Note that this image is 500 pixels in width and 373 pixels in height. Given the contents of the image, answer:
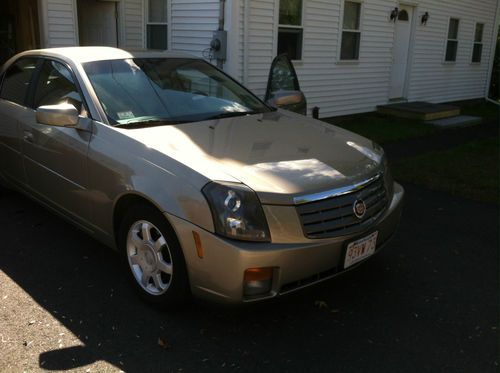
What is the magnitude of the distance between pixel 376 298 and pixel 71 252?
2.38 metres

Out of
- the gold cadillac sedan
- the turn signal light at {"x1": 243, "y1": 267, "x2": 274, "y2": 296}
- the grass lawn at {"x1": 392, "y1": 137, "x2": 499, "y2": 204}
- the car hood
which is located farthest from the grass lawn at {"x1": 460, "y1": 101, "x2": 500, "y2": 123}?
the turn signal light at {"x1": 243, "y1": 267, "x2": 274, "y2": 296}

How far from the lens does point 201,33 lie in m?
9.48

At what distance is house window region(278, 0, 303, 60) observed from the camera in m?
9.82

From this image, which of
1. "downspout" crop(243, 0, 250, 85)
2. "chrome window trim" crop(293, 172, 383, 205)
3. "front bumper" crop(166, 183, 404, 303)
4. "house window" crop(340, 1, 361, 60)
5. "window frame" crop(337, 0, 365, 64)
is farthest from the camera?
"house window" crop(340, 1, 361, 60)

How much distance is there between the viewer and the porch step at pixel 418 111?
1180 cm

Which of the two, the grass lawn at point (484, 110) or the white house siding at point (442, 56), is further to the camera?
the white house siding at point (442, 56)

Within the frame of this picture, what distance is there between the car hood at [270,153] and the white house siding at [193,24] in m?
5.85

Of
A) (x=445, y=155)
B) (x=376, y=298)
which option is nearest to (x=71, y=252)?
(x=376, y=298)

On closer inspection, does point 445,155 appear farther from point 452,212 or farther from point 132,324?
point 132,324

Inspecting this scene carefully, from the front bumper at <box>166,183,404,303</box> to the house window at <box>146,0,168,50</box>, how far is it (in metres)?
8.38

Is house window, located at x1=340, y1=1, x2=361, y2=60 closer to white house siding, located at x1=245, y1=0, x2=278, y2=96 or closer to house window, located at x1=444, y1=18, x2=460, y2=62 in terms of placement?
white house siding, located at x1=245, y1=0, x2=278, y2=96

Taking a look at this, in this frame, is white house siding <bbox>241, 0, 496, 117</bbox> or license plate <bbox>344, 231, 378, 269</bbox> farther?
white house siding <bbox>241, 0, 496, 117</bbox>

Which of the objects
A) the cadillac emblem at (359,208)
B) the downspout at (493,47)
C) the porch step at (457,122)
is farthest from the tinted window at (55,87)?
the downspout at (493,47)

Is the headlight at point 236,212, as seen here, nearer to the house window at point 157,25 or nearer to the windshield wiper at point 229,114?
the windshield wiper at point 229,114
